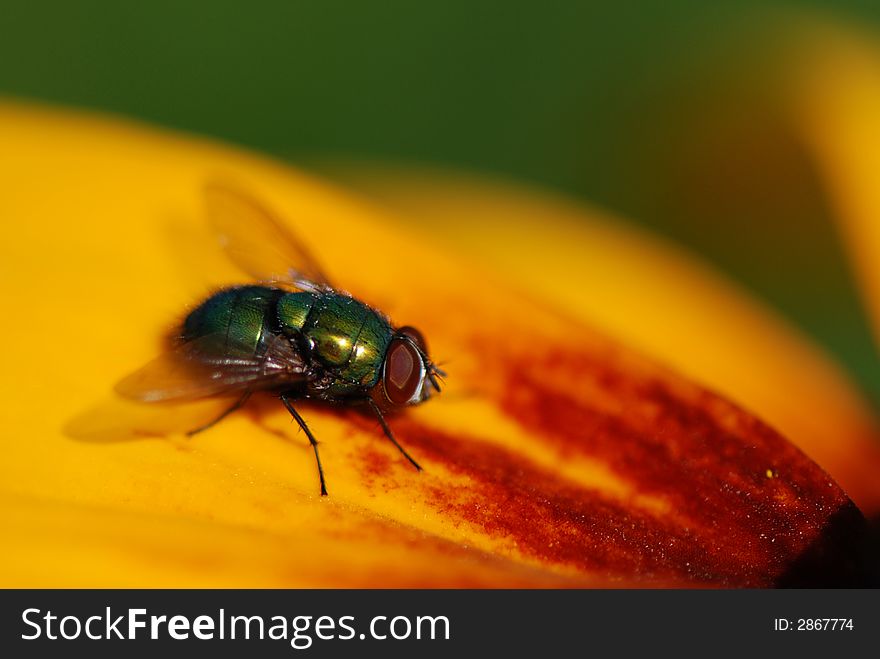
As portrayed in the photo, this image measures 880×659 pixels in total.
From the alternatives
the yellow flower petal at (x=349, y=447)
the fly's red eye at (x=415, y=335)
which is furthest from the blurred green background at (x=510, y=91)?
the fly's red eye at (x=415, y=335)

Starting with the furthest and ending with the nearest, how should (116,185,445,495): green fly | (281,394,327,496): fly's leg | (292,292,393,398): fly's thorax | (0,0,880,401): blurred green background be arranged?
1. (0,0,880,401): blurred green background
2. (292,292,393,398): fly's thorax
3. (116,185,445,495): green fly
4. (281,394,327,496): fly's leg

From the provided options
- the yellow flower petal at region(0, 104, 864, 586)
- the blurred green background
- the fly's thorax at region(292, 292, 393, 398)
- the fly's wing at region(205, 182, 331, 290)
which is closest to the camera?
the yellow flower petal at region(0, 104, 864, 586)

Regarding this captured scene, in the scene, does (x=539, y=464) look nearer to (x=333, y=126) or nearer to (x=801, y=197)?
(x=801, y=197)

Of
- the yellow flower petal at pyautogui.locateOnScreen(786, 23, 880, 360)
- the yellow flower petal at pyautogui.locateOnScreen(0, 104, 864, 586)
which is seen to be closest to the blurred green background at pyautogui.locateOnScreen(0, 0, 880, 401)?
the yellow flower petal at pyautogui.locateOnScreen(786, 23, 880, 360)

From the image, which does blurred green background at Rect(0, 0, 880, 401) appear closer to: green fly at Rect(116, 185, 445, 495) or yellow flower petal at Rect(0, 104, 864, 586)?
yellow flower petal at Rect(0, 104, 864, 586)

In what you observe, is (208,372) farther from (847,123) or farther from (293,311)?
(847,123)

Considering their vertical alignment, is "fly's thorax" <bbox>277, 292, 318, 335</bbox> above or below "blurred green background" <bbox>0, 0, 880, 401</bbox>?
below

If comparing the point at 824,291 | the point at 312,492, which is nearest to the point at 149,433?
the point at 312,492

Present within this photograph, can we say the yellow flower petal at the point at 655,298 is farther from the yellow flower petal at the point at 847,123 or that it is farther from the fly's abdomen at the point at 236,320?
the fly's abdomen at the point at 236,320
